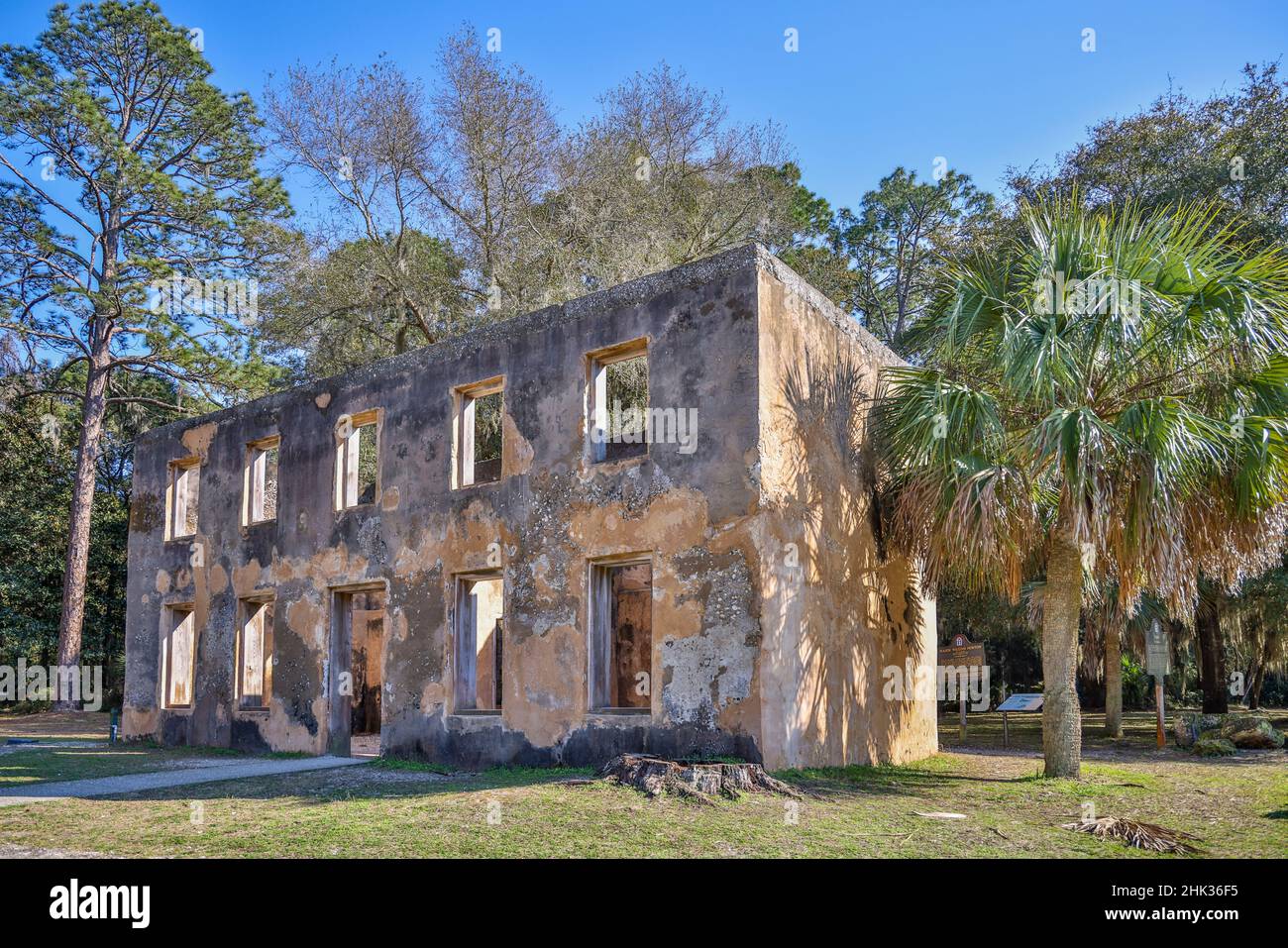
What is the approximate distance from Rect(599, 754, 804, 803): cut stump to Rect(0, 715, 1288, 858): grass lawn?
17 cm

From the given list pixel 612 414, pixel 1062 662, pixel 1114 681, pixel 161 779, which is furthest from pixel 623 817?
pixel 1114 681

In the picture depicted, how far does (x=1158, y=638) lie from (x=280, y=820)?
14.8m

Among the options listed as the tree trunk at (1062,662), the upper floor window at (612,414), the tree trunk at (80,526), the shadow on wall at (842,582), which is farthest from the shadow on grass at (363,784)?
the tree trunk at (80,526)

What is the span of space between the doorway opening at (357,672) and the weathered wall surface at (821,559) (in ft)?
18.5

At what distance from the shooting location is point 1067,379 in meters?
10.4

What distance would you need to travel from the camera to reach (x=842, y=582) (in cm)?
1206

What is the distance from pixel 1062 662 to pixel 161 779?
9950 millimetres

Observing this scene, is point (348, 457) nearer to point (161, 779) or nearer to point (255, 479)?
point (255, 479)

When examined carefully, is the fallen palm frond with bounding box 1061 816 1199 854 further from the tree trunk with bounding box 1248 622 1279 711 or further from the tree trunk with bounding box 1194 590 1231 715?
the tree trunk with bounding box 1248 622 1279 711

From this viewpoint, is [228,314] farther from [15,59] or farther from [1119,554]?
[1119,554]

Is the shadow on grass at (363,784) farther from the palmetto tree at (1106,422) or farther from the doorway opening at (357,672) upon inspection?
the palmetto tree at (1106,422)

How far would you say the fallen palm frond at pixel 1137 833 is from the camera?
7441mm

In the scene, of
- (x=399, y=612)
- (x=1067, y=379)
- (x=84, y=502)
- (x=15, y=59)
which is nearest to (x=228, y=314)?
(x=84, y=502)

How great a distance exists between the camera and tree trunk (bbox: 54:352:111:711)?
25.8m
